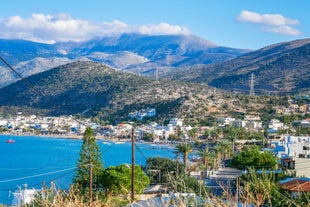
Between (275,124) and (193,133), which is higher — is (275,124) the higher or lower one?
the higher one

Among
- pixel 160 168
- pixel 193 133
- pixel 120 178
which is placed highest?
pixel 193 133

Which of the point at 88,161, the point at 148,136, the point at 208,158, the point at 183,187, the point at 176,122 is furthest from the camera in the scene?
the point at 176,122

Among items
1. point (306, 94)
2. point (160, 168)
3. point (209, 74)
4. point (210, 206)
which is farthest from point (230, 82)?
point (210, 206)

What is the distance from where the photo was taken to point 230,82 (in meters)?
82.2

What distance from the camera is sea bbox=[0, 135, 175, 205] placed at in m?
31.6

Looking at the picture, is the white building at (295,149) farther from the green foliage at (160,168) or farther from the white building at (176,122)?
the white building at (176,122)

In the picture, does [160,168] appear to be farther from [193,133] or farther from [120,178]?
[193,133]

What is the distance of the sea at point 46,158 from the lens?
104 feet

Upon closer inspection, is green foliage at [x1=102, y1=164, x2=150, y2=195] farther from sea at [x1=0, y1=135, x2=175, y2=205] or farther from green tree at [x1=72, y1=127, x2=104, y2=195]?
sea at [x1=0, y1=135, x2=175, y2=205]

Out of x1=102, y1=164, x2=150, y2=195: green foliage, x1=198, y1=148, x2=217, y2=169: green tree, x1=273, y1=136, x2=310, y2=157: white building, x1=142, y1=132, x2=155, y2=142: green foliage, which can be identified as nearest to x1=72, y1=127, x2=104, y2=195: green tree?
x1=102, y1=164, x2=150, y2=195: green foliage

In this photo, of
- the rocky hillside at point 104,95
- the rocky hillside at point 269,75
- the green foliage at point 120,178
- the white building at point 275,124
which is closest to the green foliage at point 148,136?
the rocky hillside at point 104,95

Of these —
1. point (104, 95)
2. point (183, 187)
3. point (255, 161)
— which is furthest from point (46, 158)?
point (183, 187)

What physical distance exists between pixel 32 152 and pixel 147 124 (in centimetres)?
1383

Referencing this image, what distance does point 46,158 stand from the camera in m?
45.7
